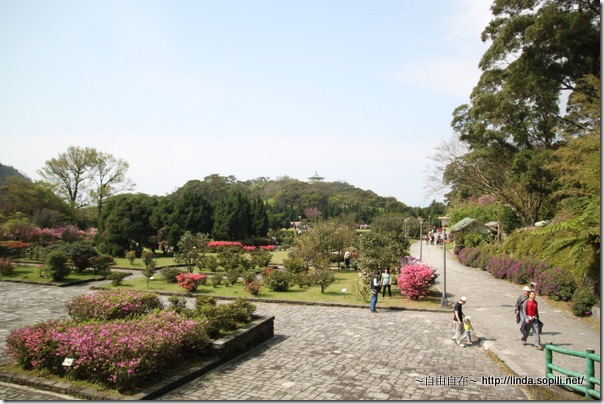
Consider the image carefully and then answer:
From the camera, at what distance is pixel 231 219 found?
137 feet

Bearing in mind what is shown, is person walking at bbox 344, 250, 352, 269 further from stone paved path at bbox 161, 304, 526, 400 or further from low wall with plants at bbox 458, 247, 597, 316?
stone paved path at bbox 161, 304, 526, 400

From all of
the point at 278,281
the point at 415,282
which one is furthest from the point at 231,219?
the point at 415,282

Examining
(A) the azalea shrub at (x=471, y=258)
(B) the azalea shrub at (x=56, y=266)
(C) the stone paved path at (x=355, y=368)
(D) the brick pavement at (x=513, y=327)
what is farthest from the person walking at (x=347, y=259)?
(B) the azalea shrub at (x=56, y=266)

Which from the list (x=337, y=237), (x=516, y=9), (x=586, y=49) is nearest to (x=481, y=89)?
(x=516, y=9)

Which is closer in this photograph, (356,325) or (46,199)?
(356,325)

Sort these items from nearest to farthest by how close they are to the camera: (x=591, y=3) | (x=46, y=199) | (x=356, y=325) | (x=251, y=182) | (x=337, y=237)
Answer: (x=356, y=325) < (x=591, y=3) < (x=337, y=237) < (x=46, y=199) < (x=251, y=182)

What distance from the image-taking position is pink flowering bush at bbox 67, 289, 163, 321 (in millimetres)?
9500

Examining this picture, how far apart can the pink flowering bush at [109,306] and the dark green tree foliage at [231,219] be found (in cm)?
3074

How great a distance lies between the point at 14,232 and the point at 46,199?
9.80m

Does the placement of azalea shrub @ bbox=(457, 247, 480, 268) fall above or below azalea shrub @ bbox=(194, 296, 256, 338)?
above

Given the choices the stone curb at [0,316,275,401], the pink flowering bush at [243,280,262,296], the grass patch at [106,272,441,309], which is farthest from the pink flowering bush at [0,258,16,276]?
the stone curb at [0,316,275,401]

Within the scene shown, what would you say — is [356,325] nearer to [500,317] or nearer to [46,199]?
[500,317]

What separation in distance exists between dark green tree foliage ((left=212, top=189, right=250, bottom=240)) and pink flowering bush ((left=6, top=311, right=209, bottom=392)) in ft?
108

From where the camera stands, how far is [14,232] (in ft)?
101
